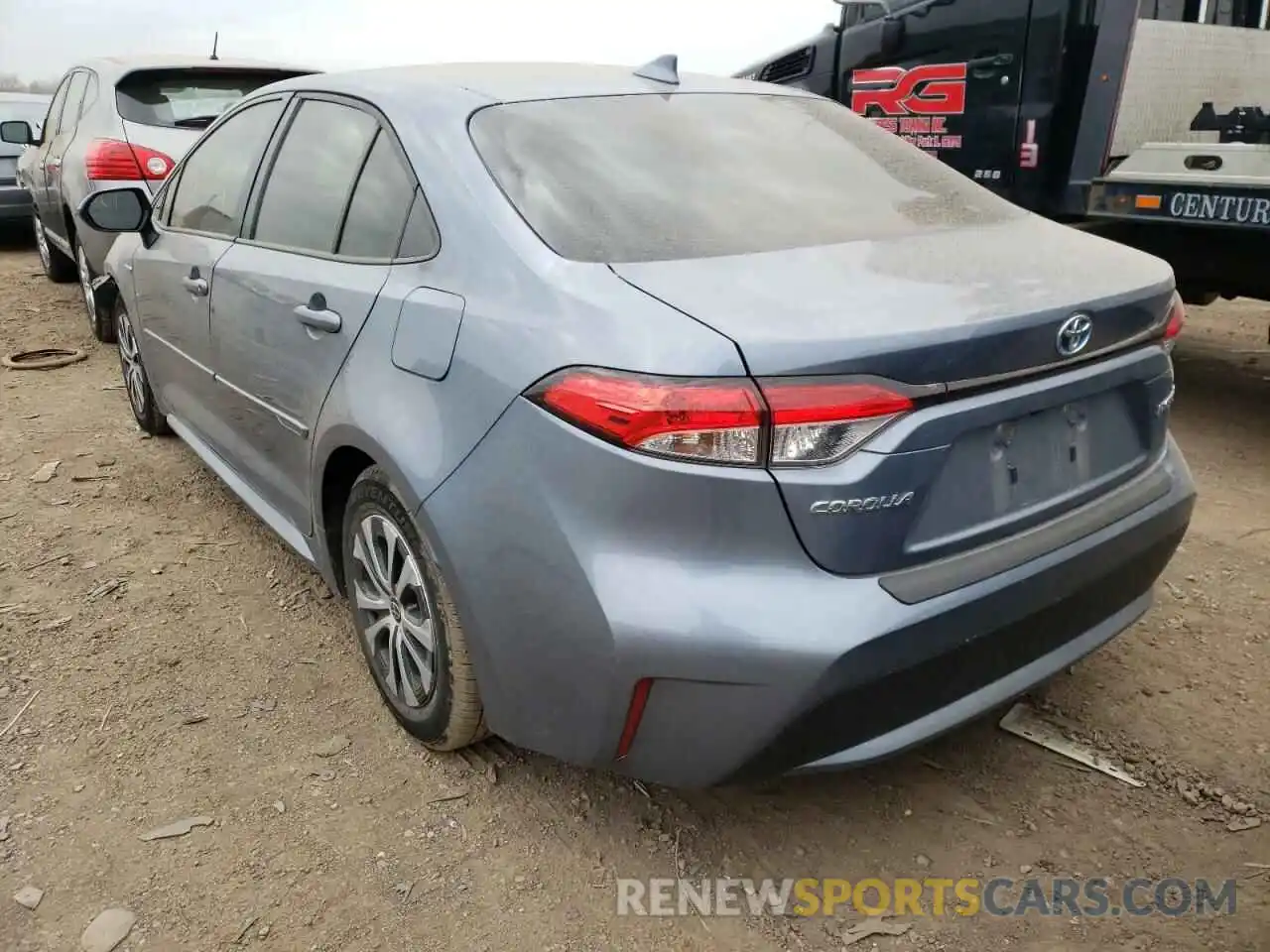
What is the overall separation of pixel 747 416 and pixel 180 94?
5732 millimetres

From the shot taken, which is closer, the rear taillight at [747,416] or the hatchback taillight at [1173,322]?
the rear taillight at [747,416]

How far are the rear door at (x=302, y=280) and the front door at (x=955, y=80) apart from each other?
3951mm

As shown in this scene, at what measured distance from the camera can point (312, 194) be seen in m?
2.88

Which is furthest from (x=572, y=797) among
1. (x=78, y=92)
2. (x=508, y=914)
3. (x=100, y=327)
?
(x=78, y=92)

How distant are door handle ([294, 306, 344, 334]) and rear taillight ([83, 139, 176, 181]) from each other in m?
3.94

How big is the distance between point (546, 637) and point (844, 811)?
3.05 ft

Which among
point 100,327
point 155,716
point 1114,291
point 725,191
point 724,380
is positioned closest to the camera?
point 724,380

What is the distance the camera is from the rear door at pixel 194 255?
10.9ft

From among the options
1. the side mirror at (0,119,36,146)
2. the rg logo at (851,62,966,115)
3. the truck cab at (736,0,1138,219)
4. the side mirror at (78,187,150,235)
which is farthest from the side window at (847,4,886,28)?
the side mirror at (0,119,36,146)

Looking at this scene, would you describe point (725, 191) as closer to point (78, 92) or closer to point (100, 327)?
point (100, 327)

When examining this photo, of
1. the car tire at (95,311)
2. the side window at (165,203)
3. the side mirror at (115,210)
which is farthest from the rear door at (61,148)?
the side mirror at (115,210)

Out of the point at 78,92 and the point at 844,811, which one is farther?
the point at 78,92

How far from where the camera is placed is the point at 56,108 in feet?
25.0

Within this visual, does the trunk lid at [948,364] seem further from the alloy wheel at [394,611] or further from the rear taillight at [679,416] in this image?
the alloy wheel at [394,611]
